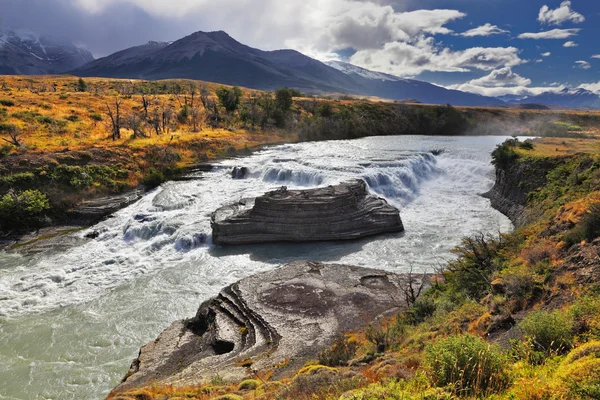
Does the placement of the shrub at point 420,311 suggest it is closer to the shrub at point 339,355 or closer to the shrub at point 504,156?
the shrub at point 339,355

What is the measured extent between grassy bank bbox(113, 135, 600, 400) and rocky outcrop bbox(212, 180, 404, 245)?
8.37 m

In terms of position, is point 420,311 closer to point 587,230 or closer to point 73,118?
point 587,230

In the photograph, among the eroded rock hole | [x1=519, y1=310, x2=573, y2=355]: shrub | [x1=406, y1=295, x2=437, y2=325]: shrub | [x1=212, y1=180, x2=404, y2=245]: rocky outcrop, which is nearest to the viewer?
[x1=519, y1=310, x2=573, y2=355]: shrub

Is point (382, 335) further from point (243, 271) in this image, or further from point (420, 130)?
point (420, 130)

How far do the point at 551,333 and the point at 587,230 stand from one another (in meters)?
6.39

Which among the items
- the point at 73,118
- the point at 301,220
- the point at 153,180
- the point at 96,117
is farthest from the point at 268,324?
the point at 96,117

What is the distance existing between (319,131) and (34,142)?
40961 millimetres

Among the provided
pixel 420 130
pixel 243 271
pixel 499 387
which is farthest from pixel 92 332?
pixel 420 130

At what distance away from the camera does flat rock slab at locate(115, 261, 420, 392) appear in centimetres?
960

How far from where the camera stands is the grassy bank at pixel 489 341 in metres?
4.76

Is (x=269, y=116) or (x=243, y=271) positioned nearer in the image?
(x=243, y=271)

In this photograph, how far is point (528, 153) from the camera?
27.7 metres

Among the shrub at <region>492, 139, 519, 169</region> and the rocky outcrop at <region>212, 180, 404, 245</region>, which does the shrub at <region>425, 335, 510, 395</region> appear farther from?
the shrub at <region>492, 139, 519, 169</region>

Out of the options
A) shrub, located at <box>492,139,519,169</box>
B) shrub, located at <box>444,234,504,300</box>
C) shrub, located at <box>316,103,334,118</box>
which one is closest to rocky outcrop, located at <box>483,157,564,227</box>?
shrub, located at <box>492,139,519,169</box>
